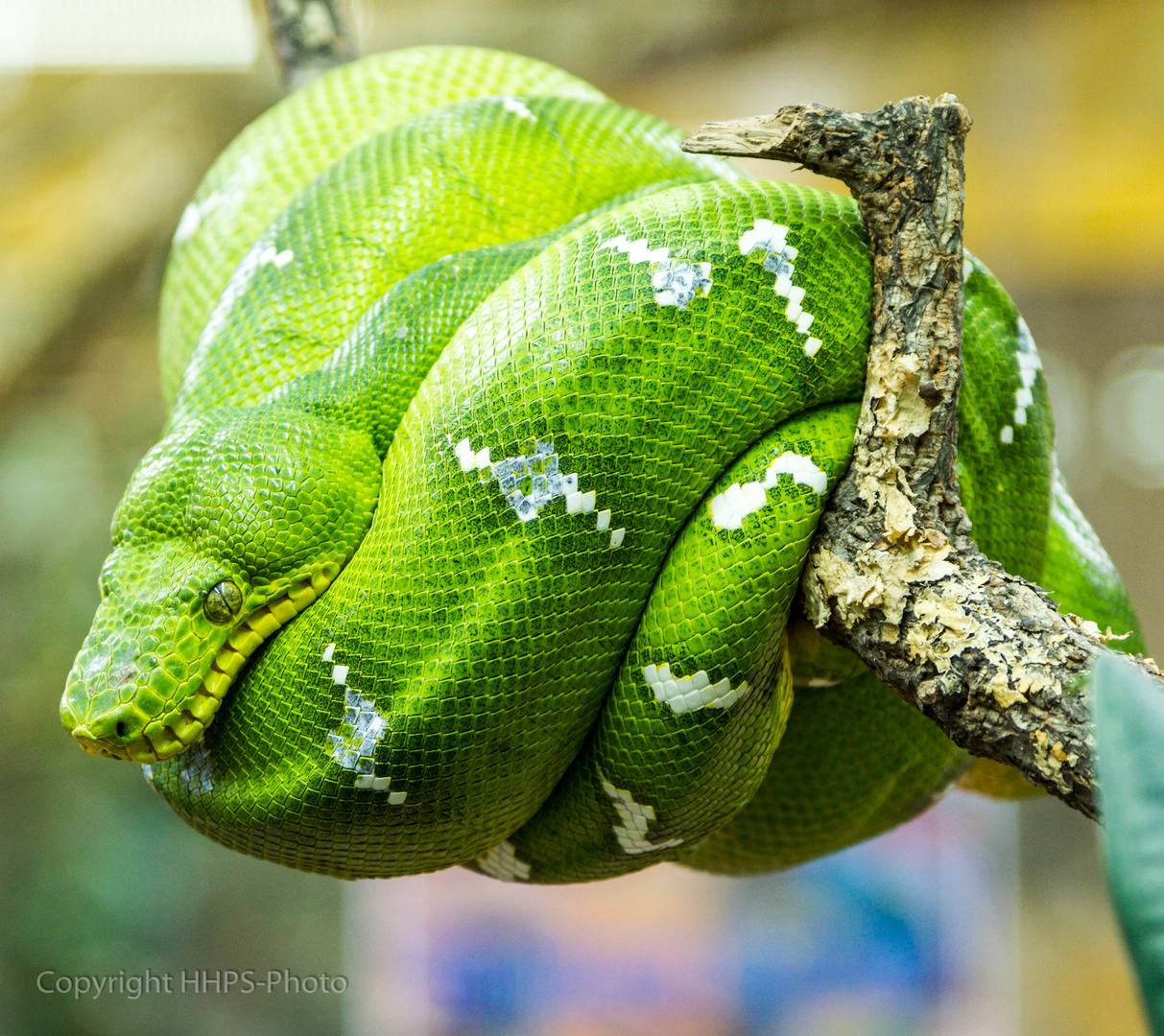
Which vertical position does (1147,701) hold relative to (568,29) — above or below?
below

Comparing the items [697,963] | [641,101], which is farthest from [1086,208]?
[697,963]

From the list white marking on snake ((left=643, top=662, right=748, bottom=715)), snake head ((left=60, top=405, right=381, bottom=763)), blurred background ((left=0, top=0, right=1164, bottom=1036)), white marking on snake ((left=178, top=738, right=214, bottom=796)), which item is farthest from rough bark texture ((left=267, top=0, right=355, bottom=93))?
blurred background ((left=0, top=0, right=1164, bottom=1036))

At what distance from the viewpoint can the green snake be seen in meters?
0.93

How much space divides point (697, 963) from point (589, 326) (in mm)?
3710

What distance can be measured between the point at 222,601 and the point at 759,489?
525 mm

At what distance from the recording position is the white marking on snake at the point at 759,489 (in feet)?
3.15

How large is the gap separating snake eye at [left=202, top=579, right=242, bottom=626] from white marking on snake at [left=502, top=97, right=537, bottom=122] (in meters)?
0.75

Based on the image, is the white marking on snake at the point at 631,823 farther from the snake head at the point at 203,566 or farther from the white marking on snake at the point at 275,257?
the white marking on snake at the point at 275,257

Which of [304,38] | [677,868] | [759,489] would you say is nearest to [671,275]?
[759,489]

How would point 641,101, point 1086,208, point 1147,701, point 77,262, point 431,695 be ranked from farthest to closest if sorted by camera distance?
point 641,101
point 1086,208
point 77,262
point 431,695
point 1147,701

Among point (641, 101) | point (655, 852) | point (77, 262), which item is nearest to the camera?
point (655, 852)

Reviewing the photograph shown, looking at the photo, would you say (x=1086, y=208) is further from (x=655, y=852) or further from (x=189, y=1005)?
(x=189, y=1005)

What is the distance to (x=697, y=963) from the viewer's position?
4.05 metres

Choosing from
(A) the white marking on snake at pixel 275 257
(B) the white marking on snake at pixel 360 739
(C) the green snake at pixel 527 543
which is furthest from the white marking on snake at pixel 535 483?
(A) the white marking on snake at pixel 275 257
